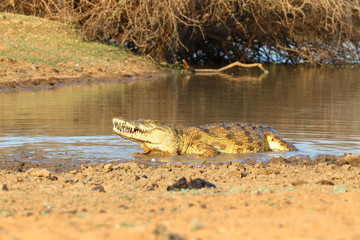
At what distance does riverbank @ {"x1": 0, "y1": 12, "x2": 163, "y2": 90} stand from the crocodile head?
924 centimetres

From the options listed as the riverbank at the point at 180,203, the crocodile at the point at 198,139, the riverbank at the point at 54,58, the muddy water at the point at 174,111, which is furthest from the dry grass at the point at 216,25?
the riverbank at the point at 180,203

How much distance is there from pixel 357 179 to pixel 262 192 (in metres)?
1.89

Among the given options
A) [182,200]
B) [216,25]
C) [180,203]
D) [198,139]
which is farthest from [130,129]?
[216,25]

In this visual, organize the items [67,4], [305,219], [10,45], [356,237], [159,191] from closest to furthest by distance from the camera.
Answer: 1. [356,237]
2. [305,219]
3. [159,191]
4. [10,45]
5. [67,4]

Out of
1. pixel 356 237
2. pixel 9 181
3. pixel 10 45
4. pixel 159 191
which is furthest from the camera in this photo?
pixel 10 45

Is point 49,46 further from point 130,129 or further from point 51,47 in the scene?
point 130,129

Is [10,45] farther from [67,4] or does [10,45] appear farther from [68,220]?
[68,220]

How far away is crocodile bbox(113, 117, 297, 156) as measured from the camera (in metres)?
10.0

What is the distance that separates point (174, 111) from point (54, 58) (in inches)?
339

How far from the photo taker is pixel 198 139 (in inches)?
402

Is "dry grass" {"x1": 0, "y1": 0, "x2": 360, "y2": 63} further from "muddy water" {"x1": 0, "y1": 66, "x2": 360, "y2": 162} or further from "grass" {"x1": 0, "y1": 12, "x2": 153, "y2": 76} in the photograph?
"muddy water" {"x1": 0, "y1": 66, "x2": 360, "y2": 162}

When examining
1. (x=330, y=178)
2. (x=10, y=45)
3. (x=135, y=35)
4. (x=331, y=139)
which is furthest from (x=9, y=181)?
(x=135, y=35)

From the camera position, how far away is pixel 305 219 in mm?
4723

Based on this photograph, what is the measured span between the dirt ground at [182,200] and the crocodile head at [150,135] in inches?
47.9
